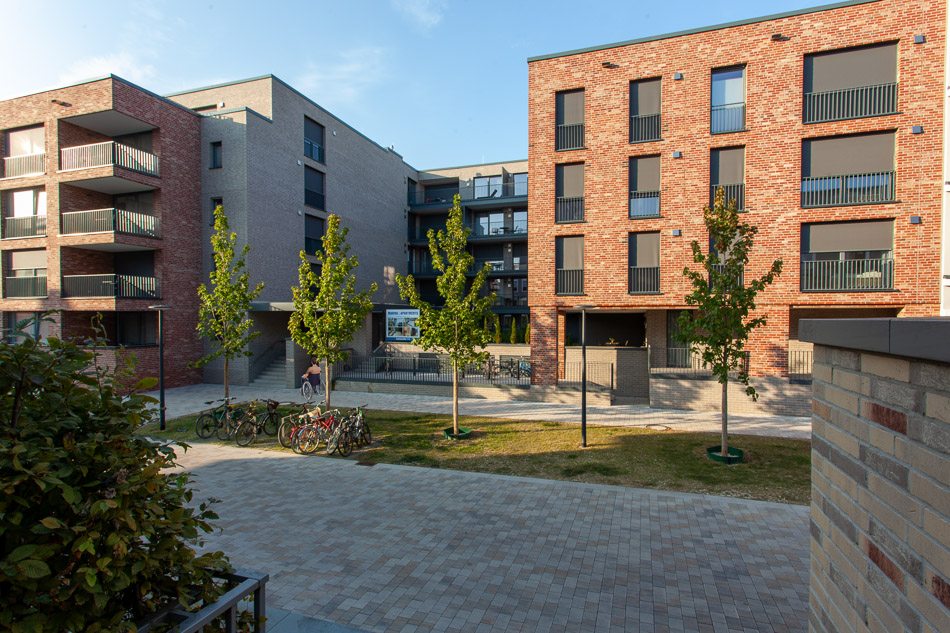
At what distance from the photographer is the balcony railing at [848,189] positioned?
→ 15.8 meters

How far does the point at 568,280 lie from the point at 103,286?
2016 centimetres

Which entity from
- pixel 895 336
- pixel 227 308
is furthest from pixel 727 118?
pixel 227 308

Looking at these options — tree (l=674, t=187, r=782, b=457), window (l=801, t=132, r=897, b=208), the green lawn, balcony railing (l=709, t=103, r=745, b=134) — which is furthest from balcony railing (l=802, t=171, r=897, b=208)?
the green lawn

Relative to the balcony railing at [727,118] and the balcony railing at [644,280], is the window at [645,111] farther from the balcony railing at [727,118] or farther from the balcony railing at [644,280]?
the balcony railing at [644,280]

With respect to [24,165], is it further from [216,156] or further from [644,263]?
[644,263]

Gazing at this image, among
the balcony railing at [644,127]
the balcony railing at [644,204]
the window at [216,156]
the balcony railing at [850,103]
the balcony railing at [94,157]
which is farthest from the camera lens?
the window at [216,156]

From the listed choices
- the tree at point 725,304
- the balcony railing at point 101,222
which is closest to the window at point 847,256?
the tree at point 725,304

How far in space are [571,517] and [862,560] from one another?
579cm

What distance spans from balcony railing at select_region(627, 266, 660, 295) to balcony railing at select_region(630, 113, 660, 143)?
4.79 m

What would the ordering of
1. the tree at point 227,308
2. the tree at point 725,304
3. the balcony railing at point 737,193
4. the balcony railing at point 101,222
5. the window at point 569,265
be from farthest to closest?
the balcony railing at point 101,222 < the window at point 569,265 < the balcony railing at point 737,193 < the tree at point 227,308 < the tree at point 725,304

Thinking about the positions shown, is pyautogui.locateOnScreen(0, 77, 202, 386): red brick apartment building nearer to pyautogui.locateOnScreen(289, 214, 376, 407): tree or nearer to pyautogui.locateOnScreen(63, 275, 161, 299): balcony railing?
pyautogui.locateOnScreen(63, 275, 161, 299): balcony railing

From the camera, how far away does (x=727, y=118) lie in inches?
673

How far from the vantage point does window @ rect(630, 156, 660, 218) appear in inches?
707

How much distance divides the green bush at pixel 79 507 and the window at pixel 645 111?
18.8m
